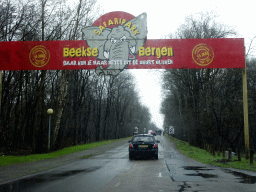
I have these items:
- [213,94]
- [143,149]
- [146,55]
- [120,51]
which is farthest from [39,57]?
[213,94]

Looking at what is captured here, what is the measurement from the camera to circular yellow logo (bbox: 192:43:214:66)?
17172 mm

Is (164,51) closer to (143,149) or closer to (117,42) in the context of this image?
(117,42)

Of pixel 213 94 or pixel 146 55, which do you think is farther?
pixel 213 94

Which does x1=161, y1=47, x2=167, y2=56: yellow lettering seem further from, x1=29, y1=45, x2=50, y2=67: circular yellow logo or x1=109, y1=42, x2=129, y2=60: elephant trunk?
x1=29, y1=45, x2=50, y2=67: circular yellow logo

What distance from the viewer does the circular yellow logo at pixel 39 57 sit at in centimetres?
1786

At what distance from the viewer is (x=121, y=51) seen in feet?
57.2

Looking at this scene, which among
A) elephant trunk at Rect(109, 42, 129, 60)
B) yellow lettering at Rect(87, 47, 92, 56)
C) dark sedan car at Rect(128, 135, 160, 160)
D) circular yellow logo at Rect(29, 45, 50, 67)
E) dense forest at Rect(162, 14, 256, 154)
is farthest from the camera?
A: dense forest at Rect(162, 14, 256, 154)

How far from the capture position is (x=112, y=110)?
228 feet

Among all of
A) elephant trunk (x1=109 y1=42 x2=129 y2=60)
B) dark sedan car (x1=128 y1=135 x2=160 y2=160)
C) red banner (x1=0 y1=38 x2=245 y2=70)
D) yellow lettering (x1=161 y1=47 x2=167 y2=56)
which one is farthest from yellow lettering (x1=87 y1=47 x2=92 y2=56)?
dark sedan car (x1=128 y1=135 x2=160 y2=160)

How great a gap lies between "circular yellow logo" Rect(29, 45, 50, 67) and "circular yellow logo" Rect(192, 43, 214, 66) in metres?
8.61

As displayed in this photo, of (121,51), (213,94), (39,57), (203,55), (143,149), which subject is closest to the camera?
(203,55)

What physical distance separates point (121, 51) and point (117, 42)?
1.95 feet

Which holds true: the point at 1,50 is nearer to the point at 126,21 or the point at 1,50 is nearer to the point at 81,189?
the point at 126,21

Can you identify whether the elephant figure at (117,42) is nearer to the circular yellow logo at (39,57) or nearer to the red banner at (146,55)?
the red banner at (146,55)
